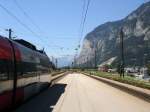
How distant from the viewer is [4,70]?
14305 mm

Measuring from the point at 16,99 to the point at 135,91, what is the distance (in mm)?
11383

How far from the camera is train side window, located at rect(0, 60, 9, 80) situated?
13795 millimetres

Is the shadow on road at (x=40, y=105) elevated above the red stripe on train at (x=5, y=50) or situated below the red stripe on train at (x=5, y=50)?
below

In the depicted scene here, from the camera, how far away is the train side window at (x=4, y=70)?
45.3 feet

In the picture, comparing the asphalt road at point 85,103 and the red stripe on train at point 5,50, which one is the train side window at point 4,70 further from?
the asphalt road at point 85,103

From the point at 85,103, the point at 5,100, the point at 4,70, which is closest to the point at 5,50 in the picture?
the point at 4,70

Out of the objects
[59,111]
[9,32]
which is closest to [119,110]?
[59,111]

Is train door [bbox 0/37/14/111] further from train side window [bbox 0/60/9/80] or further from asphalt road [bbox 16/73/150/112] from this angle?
asphalt road [bbox 16/73/150/112]

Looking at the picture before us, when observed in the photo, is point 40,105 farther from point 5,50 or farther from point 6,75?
point 5,50

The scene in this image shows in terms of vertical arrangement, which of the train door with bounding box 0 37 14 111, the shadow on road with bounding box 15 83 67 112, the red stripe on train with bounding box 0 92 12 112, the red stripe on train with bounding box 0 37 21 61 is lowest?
the shadow on road with bounding box 15 83 67 112

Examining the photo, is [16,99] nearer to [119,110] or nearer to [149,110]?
[119,110]

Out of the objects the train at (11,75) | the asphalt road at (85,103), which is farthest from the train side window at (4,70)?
the asphalt road at (85,103)

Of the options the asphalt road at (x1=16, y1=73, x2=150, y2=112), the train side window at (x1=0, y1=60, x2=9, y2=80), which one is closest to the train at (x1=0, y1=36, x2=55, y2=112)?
the train side window at (x1=0, y1=60, x2=9, y2=80)

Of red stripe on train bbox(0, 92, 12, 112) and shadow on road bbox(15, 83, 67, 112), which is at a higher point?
red stripe on train bbox(0, 92, 12, 112)
